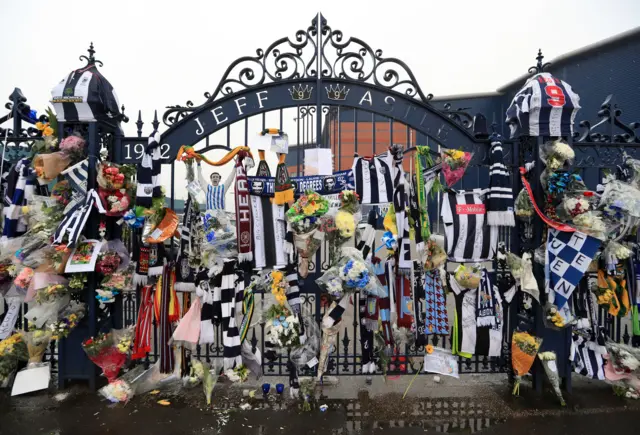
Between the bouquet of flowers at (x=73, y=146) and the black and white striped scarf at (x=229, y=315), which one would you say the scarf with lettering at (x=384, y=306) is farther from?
the bouquet of flowers at (x=73, y=146)

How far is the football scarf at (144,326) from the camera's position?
483 cm

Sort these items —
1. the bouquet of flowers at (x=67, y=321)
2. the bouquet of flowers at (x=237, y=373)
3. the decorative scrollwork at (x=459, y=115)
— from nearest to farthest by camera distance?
1. the bouquet of flowers at (x=237, y=373)
2. the bouquet of flowers at (x=67, y=321)
3. the decorative scrollwork at (x=459, y=115)

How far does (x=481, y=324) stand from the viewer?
4.75m

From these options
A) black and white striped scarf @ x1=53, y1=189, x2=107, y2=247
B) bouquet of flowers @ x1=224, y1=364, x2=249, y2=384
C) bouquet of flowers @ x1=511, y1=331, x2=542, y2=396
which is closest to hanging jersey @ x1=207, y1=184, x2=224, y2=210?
black and white striped scarf @ x1=53, y1=189, x2=107, y2=247

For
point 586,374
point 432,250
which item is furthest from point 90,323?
point 586,374

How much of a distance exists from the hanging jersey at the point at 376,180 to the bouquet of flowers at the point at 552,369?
8.23ft

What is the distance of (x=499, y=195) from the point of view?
4582mm

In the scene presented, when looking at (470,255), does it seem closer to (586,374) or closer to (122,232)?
(586,374)

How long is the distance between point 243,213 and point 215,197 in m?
0.38

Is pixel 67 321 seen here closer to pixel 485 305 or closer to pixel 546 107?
pixel 485 305

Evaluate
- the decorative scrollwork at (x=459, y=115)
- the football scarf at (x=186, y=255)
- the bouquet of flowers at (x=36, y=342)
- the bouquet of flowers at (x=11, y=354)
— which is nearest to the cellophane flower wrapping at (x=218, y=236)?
the football scarf at (x=186, y=255)

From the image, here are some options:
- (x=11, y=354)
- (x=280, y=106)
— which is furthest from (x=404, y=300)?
(x=11, y=354)

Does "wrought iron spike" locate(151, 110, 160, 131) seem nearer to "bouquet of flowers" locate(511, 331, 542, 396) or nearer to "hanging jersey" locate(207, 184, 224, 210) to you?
"hanging jersey" locate(207, 184, 224, 210)

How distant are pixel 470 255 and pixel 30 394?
5.35 m
